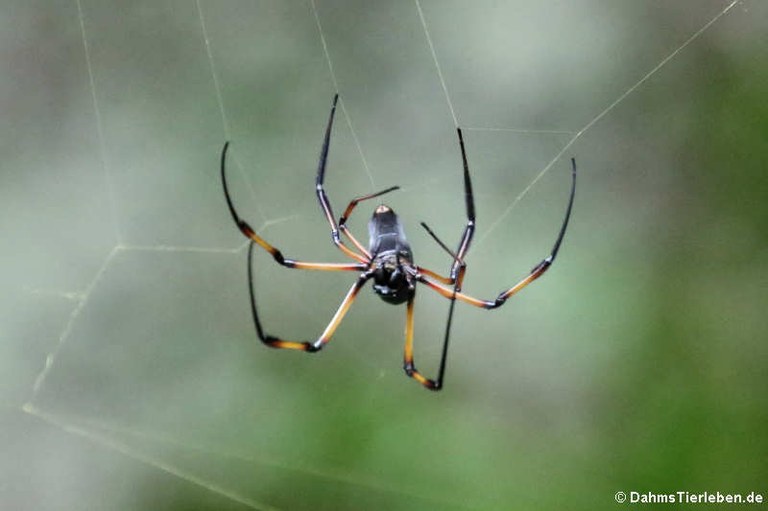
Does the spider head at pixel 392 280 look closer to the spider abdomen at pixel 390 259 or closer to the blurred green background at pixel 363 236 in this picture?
the spider abdomen at pixel 390 259

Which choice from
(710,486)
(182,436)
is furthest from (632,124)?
(182,436)

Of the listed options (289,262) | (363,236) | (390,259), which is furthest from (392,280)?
(363,236)

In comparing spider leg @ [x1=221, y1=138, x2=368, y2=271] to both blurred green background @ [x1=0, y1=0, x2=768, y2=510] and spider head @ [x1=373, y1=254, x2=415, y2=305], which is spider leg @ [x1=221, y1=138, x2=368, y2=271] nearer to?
spider head @ [x1=373, y1=254, x2=415, y2=305]

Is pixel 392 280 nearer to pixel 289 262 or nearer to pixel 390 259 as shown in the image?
pixel 390 259

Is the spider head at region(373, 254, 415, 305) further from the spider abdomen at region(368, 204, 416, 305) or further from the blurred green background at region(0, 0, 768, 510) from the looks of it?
the blurred green background at region(0, 0, 768, 510)

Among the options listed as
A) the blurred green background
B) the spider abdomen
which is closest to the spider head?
the spider abdomen

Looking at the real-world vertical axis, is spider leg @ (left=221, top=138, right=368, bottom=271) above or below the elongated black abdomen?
below

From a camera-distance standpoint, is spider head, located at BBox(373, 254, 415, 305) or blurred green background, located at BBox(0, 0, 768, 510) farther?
blurred green background, located at BBox(0, 0, 768, 510)
